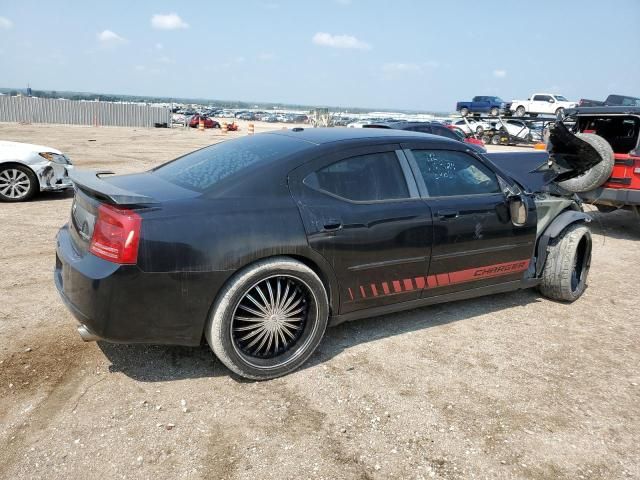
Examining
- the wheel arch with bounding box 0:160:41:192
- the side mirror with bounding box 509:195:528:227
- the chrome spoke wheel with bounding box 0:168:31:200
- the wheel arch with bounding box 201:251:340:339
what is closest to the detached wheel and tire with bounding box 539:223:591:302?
Result: the side mirror with bounding box 509:195:528:227

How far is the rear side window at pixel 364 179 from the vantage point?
3336 mm

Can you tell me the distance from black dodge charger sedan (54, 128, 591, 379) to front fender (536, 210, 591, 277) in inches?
14.0

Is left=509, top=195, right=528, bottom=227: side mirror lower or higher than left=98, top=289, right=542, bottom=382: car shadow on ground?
higher

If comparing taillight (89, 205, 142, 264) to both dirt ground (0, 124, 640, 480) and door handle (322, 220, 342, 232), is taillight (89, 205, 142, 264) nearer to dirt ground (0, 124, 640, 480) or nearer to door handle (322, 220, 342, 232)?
dirt ground (0, 124, 640, 480)

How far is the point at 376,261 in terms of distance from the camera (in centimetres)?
342

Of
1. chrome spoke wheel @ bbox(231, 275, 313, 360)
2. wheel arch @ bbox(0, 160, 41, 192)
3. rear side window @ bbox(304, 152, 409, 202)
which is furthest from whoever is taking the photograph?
wheel arch @ bbox(0, 160, 41, 192)

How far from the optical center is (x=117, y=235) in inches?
106

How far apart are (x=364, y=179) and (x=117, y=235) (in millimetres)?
1659

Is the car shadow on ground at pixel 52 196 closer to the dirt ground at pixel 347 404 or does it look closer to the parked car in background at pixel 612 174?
the dirt ground at pixel 347 404

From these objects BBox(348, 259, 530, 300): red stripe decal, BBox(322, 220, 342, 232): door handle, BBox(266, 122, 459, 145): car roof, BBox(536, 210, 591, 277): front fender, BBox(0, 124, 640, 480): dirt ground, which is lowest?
BBox(0, 124, 640, 480): dirt ground

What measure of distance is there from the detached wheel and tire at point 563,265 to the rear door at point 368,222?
67.3 inches

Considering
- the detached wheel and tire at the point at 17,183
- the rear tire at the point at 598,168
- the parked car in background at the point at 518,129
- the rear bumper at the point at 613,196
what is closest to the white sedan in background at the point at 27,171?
the detached wheel and tire at the point at 17,183

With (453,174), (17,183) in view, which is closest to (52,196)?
(17,183)

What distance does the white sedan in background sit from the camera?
7.94 m
